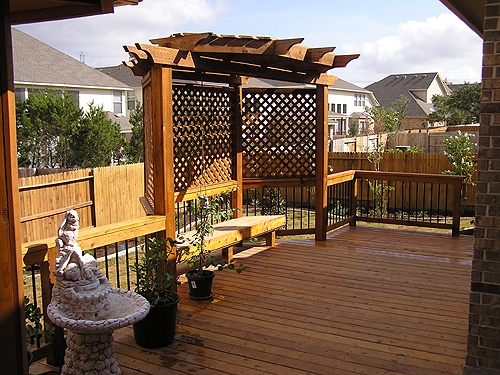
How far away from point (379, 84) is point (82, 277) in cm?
4186

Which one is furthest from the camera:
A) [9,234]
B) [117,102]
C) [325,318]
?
[117,102]

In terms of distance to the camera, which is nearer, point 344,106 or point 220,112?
point 220,112

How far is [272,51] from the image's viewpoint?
4.89 meters

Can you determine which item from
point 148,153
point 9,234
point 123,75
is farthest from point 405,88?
point 9,234

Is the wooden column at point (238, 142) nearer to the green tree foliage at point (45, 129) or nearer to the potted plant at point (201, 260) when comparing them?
the potted plant at point (201, 260)

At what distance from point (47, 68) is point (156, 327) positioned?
16.1m

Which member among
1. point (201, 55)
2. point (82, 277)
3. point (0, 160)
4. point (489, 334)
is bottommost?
point (489, 334)

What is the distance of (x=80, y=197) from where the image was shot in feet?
31.9

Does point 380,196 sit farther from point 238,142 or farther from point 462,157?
point 238,142

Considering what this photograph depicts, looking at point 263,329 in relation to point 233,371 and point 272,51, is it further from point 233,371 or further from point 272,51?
point 272,51

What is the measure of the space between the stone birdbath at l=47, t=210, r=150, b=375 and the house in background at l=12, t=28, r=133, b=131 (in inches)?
543

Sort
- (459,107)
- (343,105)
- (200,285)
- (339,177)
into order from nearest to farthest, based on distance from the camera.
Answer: (200,285), (339,177), (343,105), (459,107)

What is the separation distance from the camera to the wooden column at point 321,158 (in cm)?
680

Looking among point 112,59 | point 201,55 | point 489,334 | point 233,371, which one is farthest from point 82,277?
point 112,59
